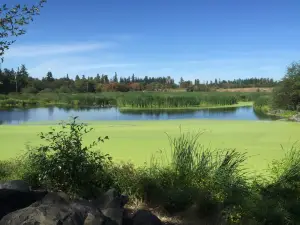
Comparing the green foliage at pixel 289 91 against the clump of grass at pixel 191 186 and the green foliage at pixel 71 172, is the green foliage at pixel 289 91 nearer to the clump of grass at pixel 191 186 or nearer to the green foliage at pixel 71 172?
the clump of grass at pixel 191 186

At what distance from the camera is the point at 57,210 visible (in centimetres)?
206

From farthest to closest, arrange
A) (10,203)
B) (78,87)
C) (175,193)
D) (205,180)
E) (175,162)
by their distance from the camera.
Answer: (78,87), (175,162), (205,180), (175,193), (10,203)

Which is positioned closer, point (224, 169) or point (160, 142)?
point (224, 169)

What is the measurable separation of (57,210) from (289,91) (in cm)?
1816

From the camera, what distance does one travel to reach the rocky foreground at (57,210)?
2.00 m

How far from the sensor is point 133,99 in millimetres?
23781

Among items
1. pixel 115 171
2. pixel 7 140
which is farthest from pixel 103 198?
pixel 7 140

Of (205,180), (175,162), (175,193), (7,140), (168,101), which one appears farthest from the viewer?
(168,101)

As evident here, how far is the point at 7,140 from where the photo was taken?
707cm

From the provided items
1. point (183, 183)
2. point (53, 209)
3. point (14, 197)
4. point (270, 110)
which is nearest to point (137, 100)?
point (270, 110)

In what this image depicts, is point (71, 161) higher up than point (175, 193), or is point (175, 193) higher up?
point (71, 161)

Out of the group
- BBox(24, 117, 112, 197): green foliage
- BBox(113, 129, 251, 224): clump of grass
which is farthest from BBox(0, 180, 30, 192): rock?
BBox(113, 129, 251, 224): clump of grass

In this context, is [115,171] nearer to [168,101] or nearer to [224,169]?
[224,169]

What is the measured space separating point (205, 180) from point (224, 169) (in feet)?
0.79
